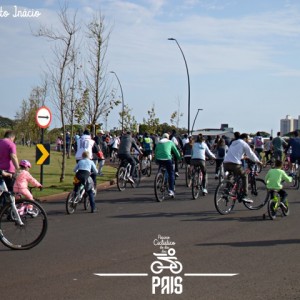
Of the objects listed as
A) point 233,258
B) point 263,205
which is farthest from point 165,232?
point 263,205

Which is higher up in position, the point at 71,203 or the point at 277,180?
the point at 277,180

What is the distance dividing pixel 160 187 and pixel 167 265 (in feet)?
24.5

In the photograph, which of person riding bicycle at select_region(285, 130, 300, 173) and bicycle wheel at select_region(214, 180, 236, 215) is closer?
bicycle wheel at select_region(214, 180, 236, 215)

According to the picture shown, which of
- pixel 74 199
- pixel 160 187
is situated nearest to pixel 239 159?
pixel 160 187

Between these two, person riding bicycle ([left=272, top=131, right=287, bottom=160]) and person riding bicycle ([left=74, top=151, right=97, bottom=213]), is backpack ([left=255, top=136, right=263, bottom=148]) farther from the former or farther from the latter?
person riding bicycle ([left=74, top=151, right=97, bottom=213])

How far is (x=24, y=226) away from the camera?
8422 millimetres

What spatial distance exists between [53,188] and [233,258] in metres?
10.1

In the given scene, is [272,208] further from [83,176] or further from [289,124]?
[289,124]

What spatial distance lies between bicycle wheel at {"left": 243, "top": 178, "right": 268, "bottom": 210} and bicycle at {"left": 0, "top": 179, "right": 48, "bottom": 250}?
597 cm

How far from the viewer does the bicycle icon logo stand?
7.10 meters

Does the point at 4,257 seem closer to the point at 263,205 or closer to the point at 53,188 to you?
the point at 263,205

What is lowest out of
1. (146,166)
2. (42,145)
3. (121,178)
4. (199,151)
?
(121,178)
